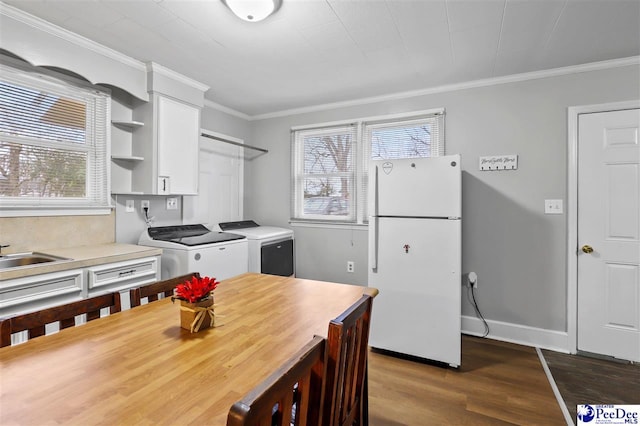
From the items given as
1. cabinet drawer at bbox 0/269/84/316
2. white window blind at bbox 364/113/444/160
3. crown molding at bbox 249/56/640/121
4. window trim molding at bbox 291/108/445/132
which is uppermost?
crown molding at bbox 249/56/640/121

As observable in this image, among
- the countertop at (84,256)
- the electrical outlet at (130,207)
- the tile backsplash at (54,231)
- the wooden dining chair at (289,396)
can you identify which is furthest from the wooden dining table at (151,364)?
the electrical outlet at (130,207)

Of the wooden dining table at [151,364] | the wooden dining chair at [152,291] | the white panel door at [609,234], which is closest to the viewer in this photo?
the wooden dining table at [151,364]

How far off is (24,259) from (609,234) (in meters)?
4.35

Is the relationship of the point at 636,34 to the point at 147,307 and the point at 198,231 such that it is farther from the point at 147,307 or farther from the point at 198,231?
the point at 198,231

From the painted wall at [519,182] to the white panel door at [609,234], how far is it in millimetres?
136

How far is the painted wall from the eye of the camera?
9.29ft

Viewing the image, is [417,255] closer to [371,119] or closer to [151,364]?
[371,119]

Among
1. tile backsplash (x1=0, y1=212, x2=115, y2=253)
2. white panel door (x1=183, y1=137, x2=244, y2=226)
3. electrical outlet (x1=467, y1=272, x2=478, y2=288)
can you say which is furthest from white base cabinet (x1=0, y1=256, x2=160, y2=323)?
electrical outlet (x1=467, y1=272, x2=478, y2=288)

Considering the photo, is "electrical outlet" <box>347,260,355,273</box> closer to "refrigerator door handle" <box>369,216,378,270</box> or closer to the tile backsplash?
"refrigerator door handle" <box>369,216,378,270</box>

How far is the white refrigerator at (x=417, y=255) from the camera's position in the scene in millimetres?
2498

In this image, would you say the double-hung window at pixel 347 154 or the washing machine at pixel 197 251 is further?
the double-hung window at pixel 347 154

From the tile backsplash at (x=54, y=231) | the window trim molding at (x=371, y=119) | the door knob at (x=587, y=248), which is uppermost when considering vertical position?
the window trim molding at (x=371, y=119)

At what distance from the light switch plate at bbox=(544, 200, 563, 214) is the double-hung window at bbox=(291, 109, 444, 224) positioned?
101cm

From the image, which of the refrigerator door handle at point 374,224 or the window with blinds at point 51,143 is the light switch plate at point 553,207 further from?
the window with blinds at point 51,143
